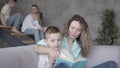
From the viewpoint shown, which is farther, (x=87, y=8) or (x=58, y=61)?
(x=87, y=8)

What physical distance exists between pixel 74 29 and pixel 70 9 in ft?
14.5

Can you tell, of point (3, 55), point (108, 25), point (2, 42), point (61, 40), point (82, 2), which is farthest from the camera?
point (82, 2)

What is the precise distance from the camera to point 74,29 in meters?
2.72

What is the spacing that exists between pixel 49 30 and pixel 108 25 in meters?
4.06

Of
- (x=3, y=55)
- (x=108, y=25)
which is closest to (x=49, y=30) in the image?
(x=3, y=55)

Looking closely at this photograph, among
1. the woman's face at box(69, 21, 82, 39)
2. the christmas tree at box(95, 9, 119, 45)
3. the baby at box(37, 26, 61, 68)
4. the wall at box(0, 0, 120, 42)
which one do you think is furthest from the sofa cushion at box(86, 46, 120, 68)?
the wall at box(0, 0, 120, 42)

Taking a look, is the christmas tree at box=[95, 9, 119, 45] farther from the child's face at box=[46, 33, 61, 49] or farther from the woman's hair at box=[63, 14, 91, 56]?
the child's face at box=[46, 33, 61, 49]

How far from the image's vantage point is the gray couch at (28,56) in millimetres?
2289

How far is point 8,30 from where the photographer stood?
598 cm

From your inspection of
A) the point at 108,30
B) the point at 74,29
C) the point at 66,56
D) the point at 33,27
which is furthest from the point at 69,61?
the point at 108,30

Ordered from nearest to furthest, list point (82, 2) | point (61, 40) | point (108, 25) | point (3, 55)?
point (3, 55) < point (61, 40) < point (108, 25) < point (82, 2)

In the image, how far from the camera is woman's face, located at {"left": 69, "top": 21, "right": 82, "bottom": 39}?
2.72 m

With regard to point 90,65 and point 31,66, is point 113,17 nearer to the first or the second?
point 90,65

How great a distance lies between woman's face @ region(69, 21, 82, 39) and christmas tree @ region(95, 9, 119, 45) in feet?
12.5
